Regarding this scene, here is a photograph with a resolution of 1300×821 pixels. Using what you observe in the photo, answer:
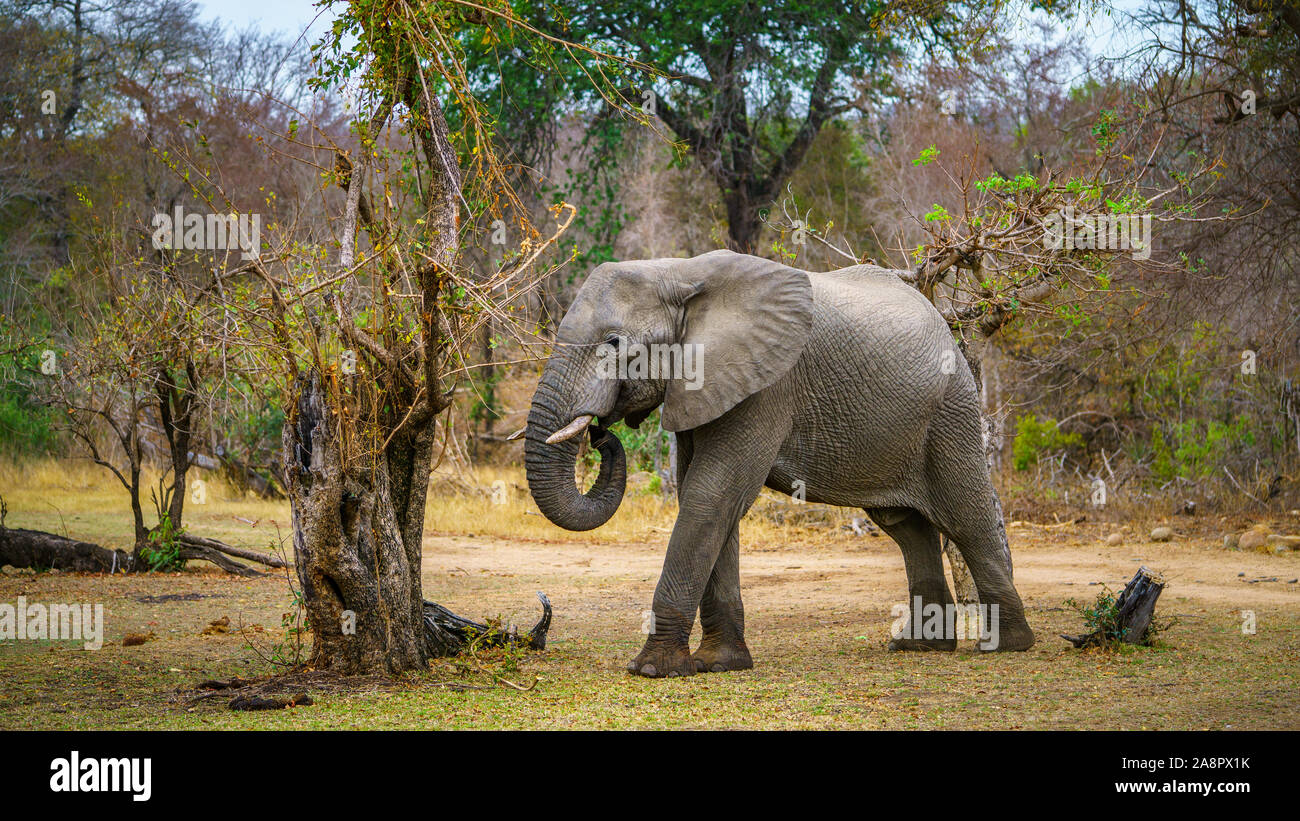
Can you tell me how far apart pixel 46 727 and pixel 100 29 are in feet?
109

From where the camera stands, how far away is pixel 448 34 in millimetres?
8336

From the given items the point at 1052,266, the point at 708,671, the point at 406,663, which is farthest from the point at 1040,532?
the point at 406,663

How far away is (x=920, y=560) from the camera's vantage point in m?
9.41

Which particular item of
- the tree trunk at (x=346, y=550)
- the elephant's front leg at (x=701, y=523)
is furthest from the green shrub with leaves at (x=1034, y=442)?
the tree trunk at (x=346, y=550)

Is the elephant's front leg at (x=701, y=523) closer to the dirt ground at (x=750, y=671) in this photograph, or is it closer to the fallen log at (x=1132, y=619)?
the dirt ground at (x=750, y=671)

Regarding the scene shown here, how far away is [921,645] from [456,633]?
342 centimetres

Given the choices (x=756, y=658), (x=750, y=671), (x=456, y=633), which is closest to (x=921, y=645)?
(x=756, y=658)

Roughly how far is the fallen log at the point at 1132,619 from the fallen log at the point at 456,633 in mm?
3836

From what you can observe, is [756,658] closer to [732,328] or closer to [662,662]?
[662,662]

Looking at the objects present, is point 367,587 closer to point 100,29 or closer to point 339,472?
point 339,472

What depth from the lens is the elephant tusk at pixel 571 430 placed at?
736 centimetres

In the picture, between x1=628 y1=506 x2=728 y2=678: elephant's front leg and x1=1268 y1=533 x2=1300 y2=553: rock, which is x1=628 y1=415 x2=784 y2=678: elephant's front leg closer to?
x1=628 y1=506 x2=728 y2=678: elephant's front leg

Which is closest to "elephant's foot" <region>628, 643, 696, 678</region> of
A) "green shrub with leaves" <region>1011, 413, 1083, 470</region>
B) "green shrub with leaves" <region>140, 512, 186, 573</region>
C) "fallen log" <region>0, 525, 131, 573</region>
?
"green shrub with leaves" <region>140, 512, 186, 573</region>

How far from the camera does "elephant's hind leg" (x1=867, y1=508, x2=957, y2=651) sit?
928cm
